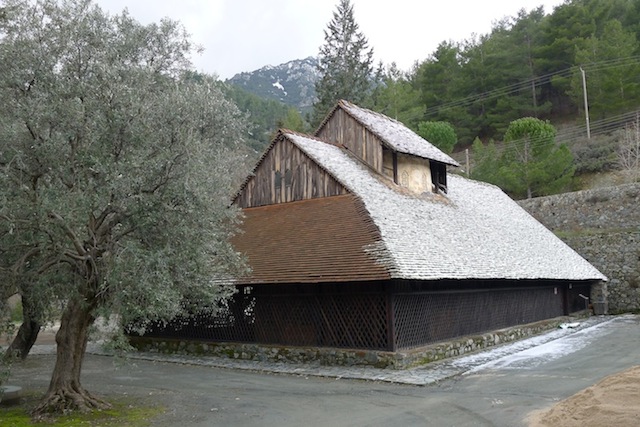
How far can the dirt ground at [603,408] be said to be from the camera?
7359 mm

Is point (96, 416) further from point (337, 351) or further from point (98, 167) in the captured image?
point (337, 351)

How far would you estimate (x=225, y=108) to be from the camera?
38.2 feet

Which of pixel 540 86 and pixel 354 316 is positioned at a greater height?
pixel 540 86

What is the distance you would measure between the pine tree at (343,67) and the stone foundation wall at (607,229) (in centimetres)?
1710

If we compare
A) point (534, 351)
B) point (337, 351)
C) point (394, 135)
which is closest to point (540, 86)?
point (394, 135)

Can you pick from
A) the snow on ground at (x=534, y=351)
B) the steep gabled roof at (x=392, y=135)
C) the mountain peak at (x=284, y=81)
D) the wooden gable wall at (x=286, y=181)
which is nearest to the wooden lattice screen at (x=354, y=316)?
the snow on ground at (x=534, y=351)

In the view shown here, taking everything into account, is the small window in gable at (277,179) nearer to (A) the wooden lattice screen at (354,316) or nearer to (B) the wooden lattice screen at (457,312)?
(A) the wooden lattice screen at (354,316)

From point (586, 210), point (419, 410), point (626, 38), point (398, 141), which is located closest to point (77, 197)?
point (419, 410)

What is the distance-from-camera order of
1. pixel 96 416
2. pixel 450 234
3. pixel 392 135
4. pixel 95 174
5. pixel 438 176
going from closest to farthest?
pixel 95 174, pixel 96 416, pixel 450 234, pixel 392 135, pixel 438 176

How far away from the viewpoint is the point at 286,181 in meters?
20.6

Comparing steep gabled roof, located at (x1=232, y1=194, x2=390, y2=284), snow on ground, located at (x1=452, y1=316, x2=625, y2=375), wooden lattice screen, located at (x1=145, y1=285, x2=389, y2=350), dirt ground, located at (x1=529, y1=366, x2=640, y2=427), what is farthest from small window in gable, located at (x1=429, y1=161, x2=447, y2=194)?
dirt ground, located at (x1=529, y1=366, x2=640, y2=427)

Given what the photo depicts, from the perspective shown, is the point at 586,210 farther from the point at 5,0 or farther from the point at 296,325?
the point at 5,0

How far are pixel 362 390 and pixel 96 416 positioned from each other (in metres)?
5.46

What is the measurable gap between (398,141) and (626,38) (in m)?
35.4
